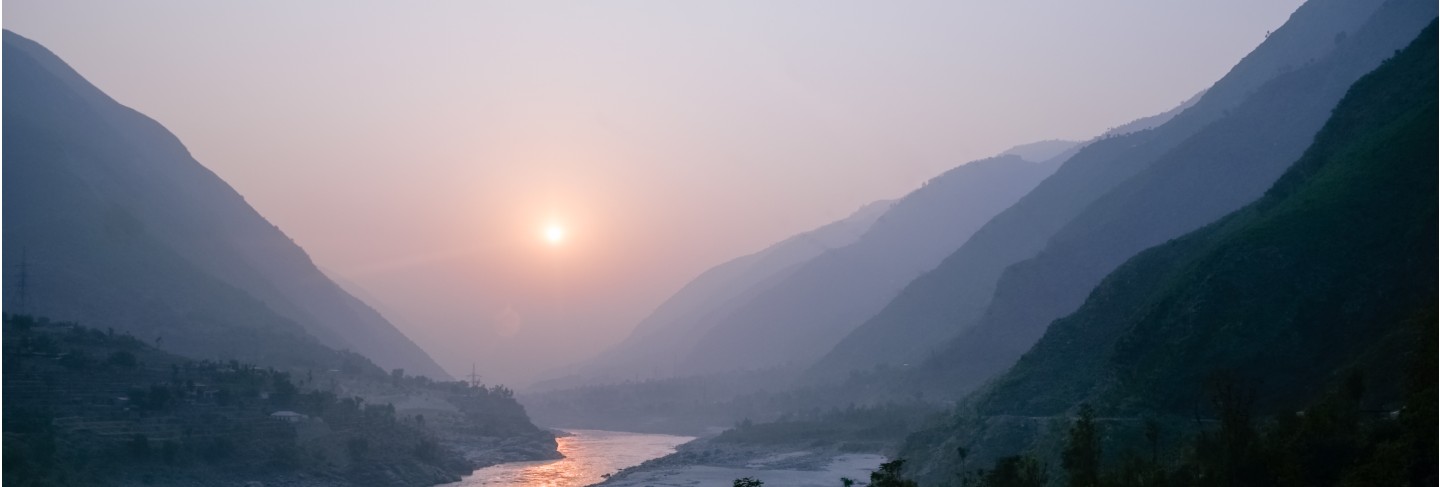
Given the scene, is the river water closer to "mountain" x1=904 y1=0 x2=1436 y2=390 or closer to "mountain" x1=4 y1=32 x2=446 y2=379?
"mountain" x1=4 y1=32 x2=446 y2=379

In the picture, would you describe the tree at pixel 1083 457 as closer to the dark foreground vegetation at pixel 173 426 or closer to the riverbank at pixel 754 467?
the riverbank at pixel 754 467

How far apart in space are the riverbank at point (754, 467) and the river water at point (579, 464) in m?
4.64

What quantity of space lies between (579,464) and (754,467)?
22397mm

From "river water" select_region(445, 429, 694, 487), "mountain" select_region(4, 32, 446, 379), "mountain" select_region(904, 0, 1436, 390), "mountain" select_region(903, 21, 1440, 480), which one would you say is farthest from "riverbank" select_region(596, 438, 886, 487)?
"mountain" select_region(4, 32, 446, 379)

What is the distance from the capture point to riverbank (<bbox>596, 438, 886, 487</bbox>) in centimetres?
9294

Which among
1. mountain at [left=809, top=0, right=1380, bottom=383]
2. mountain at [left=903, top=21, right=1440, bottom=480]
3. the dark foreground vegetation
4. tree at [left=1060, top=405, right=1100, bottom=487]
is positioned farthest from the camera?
mountain at [left=809, top=0, right=1380, bottom=383]

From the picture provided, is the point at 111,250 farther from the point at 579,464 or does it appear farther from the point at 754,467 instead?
Result: the point at 754,467

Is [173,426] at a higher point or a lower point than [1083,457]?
higher

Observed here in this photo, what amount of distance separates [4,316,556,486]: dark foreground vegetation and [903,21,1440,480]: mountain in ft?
165

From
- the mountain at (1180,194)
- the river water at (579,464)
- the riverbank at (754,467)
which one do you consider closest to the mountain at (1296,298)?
the riverbank at (754,467)

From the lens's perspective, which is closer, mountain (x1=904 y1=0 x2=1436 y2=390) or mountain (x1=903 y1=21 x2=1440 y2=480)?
mountain (x1=903 y1=21 x2=1440 y2=480)

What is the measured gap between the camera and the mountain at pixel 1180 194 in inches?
4336

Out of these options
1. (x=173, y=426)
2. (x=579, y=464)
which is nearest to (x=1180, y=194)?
(x=579, y=464)

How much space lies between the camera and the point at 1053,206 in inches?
6796
